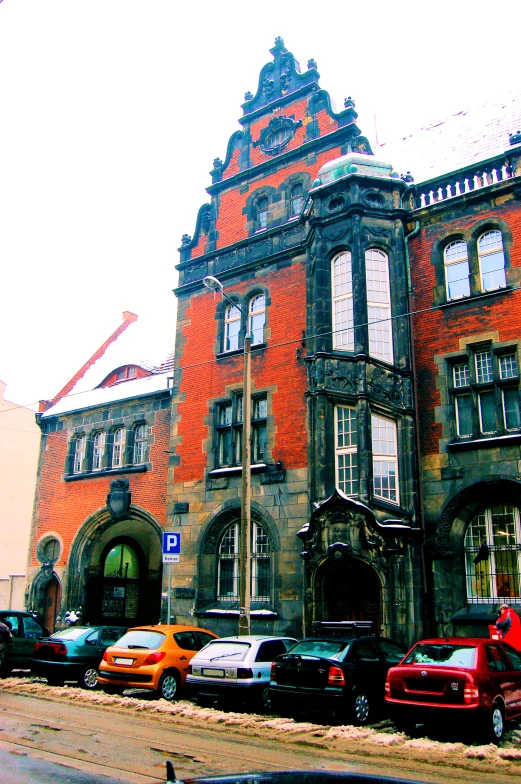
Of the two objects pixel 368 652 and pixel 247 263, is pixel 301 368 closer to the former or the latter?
pixel 247 263

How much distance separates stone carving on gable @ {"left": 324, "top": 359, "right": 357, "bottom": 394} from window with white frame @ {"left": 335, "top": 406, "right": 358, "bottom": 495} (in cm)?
57

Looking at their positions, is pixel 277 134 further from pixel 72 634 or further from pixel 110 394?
pixel 72 634

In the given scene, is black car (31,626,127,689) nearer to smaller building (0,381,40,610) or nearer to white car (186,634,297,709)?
white car (186,634,297,709)

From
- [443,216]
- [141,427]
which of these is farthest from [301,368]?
[141,427]

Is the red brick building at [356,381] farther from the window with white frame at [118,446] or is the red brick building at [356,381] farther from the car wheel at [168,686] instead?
the car wheel at [168,686]

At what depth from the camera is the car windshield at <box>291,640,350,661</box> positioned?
39.9 feet

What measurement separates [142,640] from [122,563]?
14083mm

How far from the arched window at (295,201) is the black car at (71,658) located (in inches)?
530

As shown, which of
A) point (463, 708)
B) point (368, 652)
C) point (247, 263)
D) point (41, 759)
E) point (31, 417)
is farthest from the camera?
point (31, 417)

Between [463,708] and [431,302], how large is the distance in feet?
37.0

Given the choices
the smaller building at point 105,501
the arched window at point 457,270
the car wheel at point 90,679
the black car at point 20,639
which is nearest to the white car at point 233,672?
the car wheel at point 90,679

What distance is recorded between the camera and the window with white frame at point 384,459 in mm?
17812

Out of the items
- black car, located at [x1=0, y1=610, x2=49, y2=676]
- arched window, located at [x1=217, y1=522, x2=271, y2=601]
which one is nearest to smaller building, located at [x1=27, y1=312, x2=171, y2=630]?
arched window, located at [x1=217, y1=522, x2=271, y2=601]

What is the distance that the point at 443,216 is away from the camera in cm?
1931
